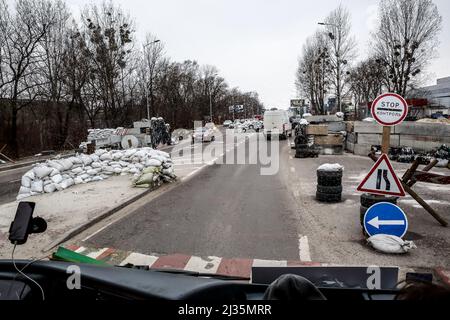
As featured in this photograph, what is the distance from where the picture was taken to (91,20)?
36844mm

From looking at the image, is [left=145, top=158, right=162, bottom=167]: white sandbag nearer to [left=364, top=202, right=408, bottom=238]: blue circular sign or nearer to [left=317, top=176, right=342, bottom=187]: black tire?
[left=317, top=176, right=342, bottom=187]: black tire

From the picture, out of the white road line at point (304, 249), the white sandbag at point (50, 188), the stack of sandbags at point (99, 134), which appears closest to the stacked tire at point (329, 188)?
the white road line at point (304, 249)

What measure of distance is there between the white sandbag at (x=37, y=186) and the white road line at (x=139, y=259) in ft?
23.5

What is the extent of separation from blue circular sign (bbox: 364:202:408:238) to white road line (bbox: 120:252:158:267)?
12.8ft

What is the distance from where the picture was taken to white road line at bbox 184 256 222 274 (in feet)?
19.1

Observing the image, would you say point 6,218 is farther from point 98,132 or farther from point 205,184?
point 98,132

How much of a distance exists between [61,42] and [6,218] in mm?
29399

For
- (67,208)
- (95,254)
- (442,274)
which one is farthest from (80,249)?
(442,274)

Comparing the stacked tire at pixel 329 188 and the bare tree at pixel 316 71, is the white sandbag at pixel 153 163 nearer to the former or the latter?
the stacked tire at pixel 329 188

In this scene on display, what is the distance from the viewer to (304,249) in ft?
21.7

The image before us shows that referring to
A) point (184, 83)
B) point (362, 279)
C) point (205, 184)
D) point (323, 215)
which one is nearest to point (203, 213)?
point (323, 215)

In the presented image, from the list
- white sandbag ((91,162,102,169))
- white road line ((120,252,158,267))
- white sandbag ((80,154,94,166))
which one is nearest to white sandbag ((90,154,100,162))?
white sandbag ((80,154,94,166))

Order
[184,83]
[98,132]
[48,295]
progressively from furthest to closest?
1. [184,83]
2. [98,132]
3. [48,295]

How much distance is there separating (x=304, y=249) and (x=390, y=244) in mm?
1483
